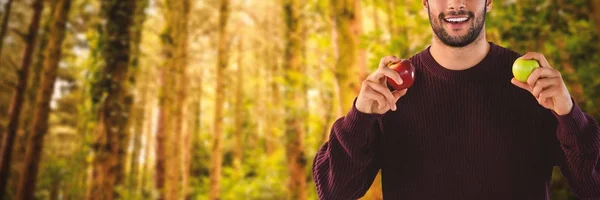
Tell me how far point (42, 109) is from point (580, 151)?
1033 centimetres

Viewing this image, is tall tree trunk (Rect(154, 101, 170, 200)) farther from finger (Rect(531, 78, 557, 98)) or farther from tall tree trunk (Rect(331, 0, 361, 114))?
finger (Rect(531, 78, 557, 98))

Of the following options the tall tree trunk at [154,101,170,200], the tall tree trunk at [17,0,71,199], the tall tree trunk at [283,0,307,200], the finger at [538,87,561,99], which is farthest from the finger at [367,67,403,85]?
the tall tree trunk at [154,101,170,200]

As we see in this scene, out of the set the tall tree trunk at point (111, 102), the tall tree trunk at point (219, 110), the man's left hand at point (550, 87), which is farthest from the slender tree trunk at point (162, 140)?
the man's left hand at point (550, 87)

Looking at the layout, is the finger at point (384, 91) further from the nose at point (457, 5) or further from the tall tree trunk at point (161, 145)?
the tall tree trunk at point (161, 145)

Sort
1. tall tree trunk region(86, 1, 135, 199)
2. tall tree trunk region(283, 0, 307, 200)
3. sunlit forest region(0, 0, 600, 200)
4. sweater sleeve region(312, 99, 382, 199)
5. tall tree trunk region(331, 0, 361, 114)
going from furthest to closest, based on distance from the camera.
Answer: tall tree trunk region(283, 0, 307, 200) < tall tree trunk region(86, 1, 135, 199) < sunlit forest region(0, 0, 600, 200) < tall tree trunk region(331, 0, 361, 114) < sweater sleeve region(312, 99, 382, 199)

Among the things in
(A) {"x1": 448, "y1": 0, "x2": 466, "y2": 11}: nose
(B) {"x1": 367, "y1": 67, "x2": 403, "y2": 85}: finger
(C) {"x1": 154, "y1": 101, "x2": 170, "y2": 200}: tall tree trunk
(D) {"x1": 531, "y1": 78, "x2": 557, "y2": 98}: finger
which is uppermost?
(A) {"x1": 448, "y1": 0, "x2": 466, "y2": 11}: nose

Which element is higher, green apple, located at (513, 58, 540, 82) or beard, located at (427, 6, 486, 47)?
beard, located at (427, 6, 486, 47)

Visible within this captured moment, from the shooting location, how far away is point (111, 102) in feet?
25.8

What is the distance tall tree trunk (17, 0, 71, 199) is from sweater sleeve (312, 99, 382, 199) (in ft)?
31.2

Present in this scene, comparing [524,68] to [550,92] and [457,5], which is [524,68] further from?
[457,5]

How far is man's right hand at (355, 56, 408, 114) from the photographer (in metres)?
1.58

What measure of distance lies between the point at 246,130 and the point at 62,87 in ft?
34.3

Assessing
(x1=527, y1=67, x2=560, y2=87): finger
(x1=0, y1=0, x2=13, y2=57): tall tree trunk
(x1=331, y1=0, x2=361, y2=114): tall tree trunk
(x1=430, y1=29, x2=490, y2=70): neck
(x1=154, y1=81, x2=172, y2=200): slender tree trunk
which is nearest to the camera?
(x1=527, y1=67, x2=560, y2=87): finger

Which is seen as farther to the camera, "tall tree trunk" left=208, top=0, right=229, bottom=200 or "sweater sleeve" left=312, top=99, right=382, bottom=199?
"tall tree trunk" left=208, top=0, right=229, bottom=200
